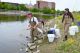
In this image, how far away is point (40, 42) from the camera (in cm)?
1655

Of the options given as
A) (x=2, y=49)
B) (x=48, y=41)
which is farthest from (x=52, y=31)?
(x=2, y=49)

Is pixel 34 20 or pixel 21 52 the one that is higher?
pixel 34 20

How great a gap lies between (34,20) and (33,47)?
2338 mm

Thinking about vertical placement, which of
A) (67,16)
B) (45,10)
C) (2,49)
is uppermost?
(67,16)

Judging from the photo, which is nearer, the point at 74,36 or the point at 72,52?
the point at 72,52

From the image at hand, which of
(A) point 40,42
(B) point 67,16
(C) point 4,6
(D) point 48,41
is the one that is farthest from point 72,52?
(C) point 4,6

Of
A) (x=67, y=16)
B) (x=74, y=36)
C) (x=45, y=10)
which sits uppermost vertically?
(x=67, y=16)

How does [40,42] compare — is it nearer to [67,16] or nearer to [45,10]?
[67,16]

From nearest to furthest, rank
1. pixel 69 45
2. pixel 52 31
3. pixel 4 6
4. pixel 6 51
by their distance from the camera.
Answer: pixel 69 45 → pixel 6 51 → pixel 52 31 → pixel 4 6

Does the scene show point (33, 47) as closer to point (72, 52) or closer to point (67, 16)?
point (67, 16)

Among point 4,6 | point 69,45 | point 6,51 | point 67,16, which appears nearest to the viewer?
point 69,45

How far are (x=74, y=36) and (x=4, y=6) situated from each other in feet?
372

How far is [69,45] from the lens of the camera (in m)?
12.4

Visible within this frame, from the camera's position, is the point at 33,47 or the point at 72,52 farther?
the point at 33,47
